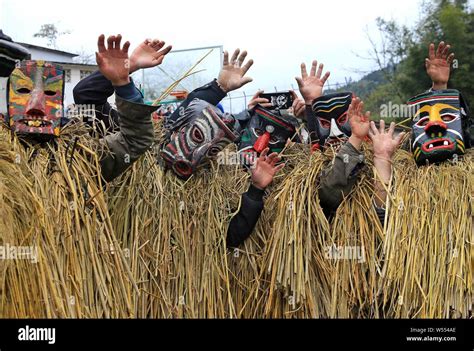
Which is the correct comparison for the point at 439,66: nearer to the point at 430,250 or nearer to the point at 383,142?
the point at 383,142

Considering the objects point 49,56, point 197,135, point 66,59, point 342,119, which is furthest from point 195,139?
point 66,59

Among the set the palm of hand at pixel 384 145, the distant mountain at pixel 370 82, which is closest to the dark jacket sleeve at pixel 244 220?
the palm of hand at pixel 384 145

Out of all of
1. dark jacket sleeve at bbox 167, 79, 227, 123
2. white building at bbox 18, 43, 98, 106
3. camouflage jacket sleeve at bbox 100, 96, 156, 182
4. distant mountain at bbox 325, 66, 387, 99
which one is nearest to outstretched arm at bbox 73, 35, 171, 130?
camouflage jacket sleeve at bbox 100, 96, 156, 182

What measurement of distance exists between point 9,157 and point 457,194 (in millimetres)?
2171

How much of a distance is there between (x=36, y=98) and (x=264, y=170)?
1.16m

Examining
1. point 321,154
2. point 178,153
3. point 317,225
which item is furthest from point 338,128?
point 178,153

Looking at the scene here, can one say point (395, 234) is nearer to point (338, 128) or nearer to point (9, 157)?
point (338, 128)

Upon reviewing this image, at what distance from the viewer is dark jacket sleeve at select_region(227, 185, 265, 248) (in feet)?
11.2

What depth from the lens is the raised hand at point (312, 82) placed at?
401cm

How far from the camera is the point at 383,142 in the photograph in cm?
365

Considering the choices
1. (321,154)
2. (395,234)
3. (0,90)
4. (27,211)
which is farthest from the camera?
(321,154)

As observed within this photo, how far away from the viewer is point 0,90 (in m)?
3.14

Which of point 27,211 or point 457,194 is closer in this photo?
point 27,211

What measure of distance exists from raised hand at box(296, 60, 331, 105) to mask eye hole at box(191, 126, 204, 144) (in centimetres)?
81
